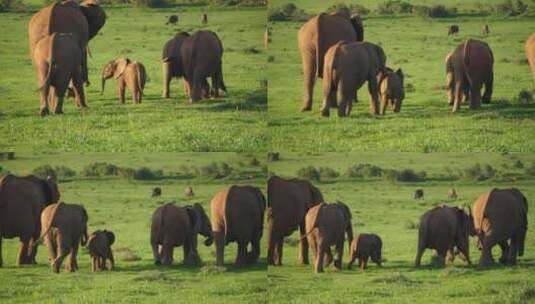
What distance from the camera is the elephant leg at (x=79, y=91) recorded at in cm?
2431

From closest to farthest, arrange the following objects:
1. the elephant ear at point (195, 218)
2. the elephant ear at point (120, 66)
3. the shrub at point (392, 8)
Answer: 1. the elephant ear at point (195, 218)
2. the elephant ear at point (120, 66)
3. the shrub at point (392, 8)

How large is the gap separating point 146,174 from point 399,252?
330 centimetres

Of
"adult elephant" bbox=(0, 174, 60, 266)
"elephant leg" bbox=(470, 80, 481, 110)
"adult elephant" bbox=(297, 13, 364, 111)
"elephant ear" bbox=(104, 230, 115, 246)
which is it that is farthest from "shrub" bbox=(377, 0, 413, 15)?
"adult elephant" bbox=(0, 174, 60, 266)

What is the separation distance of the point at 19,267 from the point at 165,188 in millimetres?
2326

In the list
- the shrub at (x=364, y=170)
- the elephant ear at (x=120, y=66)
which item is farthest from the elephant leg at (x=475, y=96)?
the elephant ear at (x=120, y=66)

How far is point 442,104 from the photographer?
24.8m

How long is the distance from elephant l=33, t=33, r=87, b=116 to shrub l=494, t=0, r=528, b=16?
221 inches

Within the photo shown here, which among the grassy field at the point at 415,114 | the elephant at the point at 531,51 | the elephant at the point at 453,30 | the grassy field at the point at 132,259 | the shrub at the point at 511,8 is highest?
the shrub at the point at 511,8

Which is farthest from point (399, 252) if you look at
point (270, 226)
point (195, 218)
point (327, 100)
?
point (195, 218)

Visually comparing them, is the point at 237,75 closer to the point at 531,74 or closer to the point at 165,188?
the point at 165,188

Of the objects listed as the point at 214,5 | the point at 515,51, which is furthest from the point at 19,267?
the point at 515,51

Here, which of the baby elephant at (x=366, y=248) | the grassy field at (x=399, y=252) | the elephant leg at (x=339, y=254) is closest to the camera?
the grassy field at (x=399, y=252)

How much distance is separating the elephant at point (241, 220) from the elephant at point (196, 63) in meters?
1.39

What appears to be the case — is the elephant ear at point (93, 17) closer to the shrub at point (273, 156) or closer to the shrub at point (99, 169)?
the shrub at point (99, 169)
